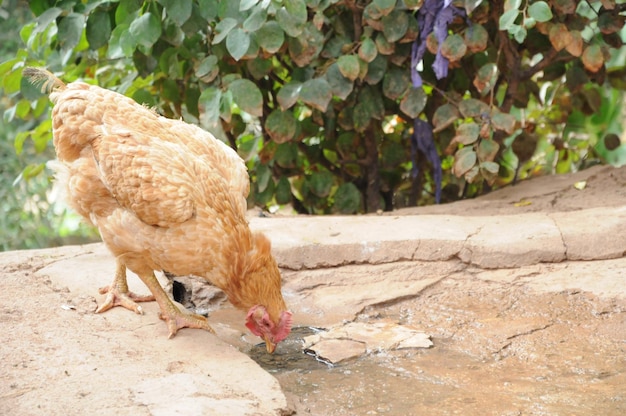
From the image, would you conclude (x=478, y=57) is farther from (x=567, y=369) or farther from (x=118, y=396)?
(x=118, y=396)

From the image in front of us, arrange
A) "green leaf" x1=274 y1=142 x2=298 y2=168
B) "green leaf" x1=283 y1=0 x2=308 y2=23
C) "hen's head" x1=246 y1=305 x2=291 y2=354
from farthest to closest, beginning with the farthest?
"green leaf" x1=274 y1=142 x2=298 y2=168 < "green leaf" x1=283 y1=0 x2=308 y2=23 < "hen's head" x1=246 y1=305 x2=291 y2=354

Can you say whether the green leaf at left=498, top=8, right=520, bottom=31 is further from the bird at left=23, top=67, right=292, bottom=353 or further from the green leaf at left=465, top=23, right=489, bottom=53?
the bird at left=23, top=67, right=292, bottom=353

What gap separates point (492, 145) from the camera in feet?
16.1

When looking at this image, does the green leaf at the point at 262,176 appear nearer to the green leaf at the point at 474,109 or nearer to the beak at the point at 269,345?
the green leaf at the point at 474,109

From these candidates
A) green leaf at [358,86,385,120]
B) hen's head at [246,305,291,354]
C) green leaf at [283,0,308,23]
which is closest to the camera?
hen's head at [246,305,291,354]

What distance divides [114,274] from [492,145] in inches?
99.1

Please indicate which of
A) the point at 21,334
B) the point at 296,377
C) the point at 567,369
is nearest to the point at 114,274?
the point at 21,334

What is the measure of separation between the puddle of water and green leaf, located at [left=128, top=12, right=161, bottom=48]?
2055mm

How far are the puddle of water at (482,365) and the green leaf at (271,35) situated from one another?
5.70 feet

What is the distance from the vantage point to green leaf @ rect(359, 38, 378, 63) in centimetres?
479

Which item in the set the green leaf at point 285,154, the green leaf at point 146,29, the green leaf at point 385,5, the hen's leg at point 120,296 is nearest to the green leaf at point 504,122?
the green leaf at point 385,5

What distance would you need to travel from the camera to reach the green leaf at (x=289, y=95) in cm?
488

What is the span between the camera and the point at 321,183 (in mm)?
5609

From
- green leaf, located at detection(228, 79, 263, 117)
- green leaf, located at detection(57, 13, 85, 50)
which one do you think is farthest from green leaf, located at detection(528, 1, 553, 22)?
green leaf, located at detection(57, 13, 85, 50)
